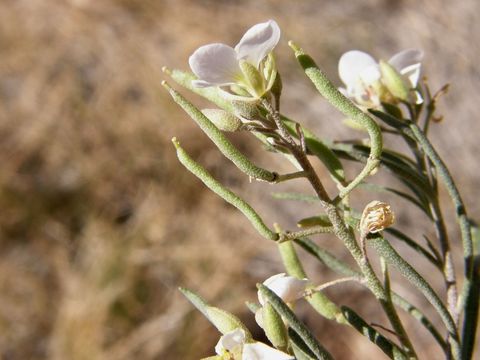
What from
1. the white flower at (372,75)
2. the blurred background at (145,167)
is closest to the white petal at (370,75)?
the white flower at (372,75)

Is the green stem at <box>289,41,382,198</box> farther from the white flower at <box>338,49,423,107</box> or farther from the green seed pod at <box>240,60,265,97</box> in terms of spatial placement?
the white flower at <box>338,49,423,107</box>

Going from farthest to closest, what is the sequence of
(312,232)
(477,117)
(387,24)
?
1. (387,24)
2. (477,117)
3. (312,232)

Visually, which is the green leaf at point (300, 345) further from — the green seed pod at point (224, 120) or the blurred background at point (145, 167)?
the blurred background at point (145, 167)

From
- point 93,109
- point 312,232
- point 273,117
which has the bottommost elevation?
point 312,232

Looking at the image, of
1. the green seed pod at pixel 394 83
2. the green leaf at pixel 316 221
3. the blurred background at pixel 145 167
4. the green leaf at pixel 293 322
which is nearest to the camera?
the green leaf at pixel 293 322

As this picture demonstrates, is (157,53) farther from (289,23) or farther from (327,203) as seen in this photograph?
(327,203)

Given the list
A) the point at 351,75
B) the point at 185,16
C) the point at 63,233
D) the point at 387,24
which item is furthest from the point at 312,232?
the point at 185,16

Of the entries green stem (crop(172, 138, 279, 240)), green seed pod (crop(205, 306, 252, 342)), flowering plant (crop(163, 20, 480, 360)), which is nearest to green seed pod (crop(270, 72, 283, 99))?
flowering plant (crop(163, 20, 480, 360))
